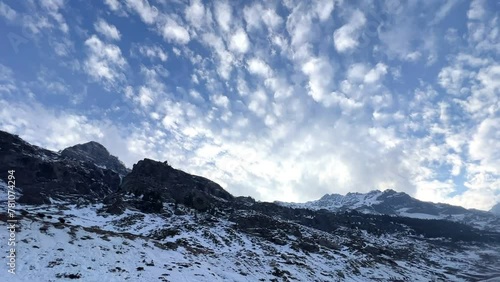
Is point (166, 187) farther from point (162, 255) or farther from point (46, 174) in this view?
point (162, 255)

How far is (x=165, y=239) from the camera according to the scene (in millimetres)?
73750

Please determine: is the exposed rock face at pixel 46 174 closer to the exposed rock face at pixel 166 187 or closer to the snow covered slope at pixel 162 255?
the exposed rock face at pixel 166 187

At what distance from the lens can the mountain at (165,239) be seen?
36344 millimetres

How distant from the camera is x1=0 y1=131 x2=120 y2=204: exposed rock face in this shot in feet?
462

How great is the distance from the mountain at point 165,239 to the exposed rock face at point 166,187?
55 centimetres

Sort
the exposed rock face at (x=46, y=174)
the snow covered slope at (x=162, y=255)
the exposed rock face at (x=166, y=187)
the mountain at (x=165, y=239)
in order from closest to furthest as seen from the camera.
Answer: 1. the snow covered slope at (x=162, y=255)
2. the mountain at (x=165, y=239)
3. the exposed rock face at (x=166, y=187)
4. the exposed rock face at (x=46, y=174)

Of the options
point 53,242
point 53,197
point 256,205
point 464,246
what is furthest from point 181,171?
point 464,246

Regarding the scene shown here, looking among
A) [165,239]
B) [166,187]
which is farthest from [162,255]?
[166,187]

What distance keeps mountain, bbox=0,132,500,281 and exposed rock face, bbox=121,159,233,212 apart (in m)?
0.55

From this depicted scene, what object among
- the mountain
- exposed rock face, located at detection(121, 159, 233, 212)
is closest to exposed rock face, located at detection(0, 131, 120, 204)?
the mountain

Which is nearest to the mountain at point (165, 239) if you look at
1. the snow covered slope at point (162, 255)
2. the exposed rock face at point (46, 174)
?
the snow covered slope at point (162, 255)

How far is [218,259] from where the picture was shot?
174 ft

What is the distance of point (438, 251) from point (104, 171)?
192 metres

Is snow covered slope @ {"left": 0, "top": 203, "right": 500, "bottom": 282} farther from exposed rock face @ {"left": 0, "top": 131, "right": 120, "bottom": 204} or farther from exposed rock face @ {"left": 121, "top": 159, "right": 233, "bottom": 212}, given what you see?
exposed rock face @ {"left": 0, "top": 131, "right": 120, "bottom": 204}
